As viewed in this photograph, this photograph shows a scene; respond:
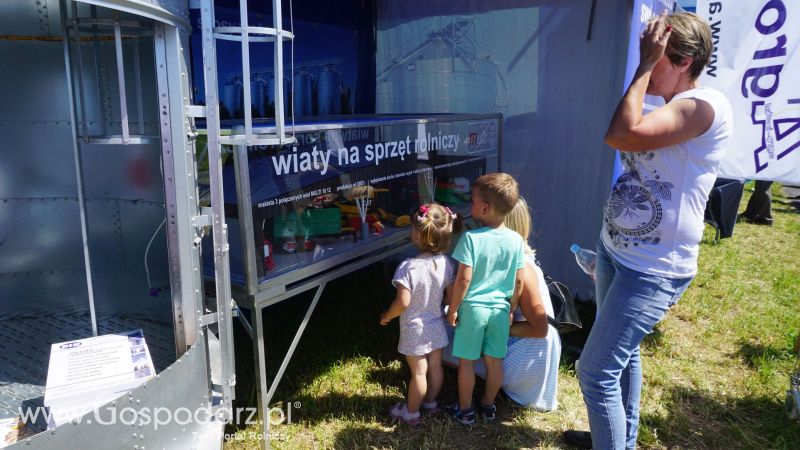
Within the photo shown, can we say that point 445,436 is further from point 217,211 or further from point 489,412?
point 217,211

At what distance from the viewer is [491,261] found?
272cm

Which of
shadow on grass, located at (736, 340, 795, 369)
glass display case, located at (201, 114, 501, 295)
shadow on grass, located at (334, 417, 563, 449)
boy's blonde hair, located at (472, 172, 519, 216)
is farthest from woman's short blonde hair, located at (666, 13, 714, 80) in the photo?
Answer: shadow on grass, located at (736, 340, 795, 369)

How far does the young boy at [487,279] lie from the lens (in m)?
2.69

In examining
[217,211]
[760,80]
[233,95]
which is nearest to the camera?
[217,211]

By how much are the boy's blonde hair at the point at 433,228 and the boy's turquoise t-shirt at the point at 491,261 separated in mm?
120

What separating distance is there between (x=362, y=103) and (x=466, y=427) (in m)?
3.59

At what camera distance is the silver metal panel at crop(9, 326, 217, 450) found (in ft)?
6.42

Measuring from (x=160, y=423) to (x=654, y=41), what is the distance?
2405 millimetres

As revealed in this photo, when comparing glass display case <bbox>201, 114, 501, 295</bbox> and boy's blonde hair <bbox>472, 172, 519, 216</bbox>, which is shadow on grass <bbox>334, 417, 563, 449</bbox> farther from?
boy's blonde hair <bbox>472, 172, 519, 216</bbox>

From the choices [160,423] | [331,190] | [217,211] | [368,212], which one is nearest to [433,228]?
[331,190]

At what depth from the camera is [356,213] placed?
337cm

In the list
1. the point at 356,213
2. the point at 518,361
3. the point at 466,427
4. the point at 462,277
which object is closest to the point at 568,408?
the point at 518,361

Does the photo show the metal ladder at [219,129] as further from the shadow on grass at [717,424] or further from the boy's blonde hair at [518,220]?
the shadow on grass at [717,424]

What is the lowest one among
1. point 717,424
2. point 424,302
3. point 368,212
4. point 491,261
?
point 717,424
